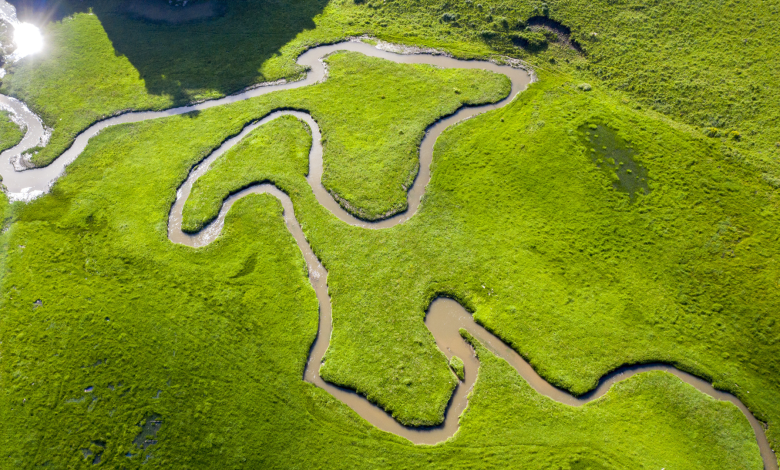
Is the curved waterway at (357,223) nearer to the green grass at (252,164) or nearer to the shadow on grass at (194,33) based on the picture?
the green grass at (252,164)

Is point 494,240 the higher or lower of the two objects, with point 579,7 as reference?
lower

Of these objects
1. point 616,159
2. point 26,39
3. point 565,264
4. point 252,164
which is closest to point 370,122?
point 252,164

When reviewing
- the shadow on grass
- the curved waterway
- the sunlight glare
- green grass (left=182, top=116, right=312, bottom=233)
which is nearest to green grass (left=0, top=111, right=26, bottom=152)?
the curved waterway

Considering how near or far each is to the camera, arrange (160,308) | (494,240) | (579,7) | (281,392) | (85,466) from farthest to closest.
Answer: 1. (579,7)
2. (494,240)
3. (160,308)
4. (281,392)
5. (85,466)

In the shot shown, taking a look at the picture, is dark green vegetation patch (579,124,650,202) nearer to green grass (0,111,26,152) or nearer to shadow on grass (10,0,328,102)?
shadow on grass (10,0,328,102)

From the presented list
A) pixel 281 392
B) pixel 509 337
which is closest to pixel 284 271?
pixel 281 392

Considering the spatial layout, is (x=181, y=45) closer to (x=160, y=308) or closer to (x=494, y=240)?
(x=160, y=308)

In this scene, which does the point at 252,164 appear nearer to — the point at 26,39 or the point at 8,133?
the point at 8,133
